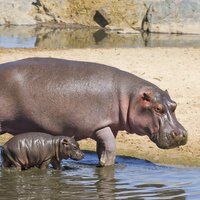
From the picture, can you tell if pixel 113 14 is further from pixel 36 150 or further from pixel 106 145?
pixel 36 150

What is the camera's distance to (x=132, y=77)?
8828mm

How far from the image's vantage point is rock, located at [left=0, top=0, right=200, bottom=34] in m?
27.0

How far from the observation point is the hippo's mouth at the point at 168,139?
8.50m

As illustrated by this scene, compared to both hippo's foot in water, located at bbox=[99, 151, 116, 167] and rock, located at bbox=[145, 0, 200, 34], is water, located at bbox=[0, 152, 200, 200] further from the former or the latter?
rock, located at bbox=[145, 0, 200, 34]

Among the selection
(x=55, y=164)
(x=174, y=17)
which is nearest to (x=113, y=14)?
Answer: (x=174, y=17)

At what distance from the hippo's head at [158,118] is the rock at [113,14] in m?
18.2

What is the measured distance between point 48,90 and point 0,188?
1444mm

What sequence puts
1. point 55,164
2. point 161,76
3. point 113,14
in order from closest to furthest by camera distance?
→ point 55,164 < point 161,76 < point 113,14

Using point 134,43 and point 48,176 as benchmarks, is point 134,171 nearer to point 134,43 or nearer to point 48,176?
point 48,176

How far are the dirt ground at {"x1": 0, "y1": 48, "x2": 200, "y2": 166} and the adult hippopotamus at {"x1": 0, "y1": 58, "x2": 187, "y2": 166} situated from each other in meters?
0.81

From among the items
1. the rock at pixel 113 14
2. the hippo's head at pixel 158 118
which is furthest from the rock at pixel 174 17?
the hippo's head at pixel 158 118

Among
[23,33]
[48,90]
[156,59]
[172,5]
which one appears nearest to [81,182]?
[48,90]

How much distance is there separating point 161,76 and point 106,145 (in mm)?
5428

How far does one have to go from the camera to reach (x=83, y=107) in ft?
28.0
